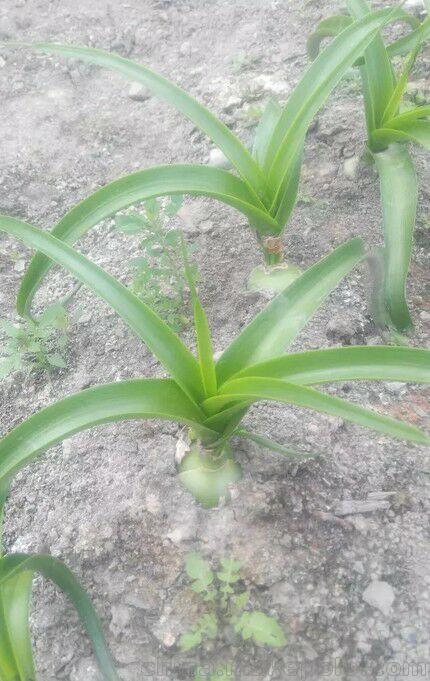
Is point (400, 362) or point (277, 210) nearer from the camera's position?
point (400, 362)

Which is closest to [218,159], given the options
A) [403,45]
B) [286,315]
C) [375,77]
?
[375,77]

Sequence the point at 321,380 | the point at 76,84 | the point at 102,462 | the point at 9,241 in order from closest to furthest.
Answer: the point at 321,380, the point at 102,462, the point at 9,241, the point at 76,84

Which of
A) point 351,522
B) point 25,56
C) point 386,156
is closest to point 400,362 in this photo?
point 351,522

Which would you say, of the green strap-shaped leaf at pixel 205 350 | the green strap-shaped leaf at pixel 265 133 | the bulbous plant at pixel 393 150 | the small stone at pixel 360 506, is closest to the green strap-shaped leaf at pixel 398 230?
the bulbous plant at pixel 393 150

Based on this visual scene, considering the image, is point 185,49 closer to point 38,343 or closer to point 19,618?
point 38,343

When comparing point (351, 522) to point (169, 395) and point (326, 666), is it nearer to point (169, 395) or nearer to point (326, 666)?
point (326, 666)

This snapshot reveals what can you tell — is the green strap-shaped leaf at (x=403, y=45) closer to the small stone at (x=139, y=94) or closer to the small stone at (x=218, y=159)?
the small stone at (x=218, y=159)

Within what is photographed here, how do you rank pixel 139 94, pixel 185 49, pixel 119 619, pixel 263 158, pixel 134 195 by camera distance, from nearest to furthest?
1. pixel 119 619
2. pixel 134 195
3. pixel 263 158
4. pixel 139 94
5. pixel 185 49
